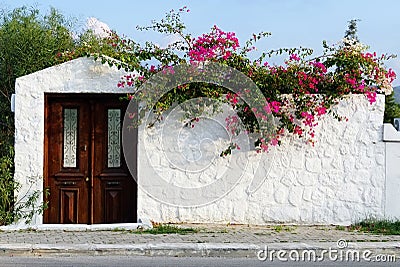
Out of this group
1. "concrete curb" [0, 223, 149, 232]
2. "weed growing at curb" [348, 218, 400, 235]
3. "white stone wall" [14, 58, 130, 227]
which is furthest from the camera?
"white stone wall" [14, 58, 130, 227]

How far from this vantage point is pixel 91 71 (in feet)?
39.0

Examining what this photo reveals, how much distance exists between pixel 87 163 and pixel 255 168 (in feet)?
9.42

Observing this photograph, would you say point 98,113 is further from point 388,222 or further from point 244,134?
point 388,222

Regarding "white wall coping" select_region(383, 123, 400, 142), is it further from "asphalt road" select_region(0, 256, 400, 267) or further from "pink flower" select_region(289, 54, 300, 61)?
"asphalt road" select_region(0, 256, 400, 267)

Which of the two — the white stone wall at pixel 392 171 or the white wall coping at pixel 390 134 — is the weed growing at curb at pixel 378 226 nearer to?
the white stone wall at pixel 392 171

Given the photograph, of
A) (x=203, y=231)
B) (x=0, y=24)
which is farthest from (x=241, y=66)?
(x=0, y=24)

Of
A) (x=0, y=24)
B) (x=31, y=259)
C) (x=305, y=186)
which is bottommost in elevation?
(x=31, y=259)

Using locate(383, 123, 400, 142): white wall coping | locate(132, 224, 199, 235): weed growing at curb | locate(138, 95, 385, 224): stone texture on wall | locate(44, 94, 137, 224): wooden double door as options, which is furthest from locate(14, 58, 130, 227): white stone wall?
locate(383, 123, 400, 142): white wall coping

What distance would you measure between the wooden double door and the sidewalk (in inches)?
45.9

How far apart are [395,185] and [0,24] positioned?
927 centimetres

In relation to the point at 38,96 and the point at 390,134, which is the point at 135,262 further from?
the point at 390,134

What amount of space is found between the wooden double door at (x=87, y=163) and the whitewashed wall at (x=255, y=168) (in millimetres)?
310

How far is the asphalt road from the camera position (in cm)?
901

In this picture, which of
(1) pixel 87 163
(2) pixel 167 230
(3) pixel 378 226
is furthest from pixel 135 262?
(3) pixel 378 226
